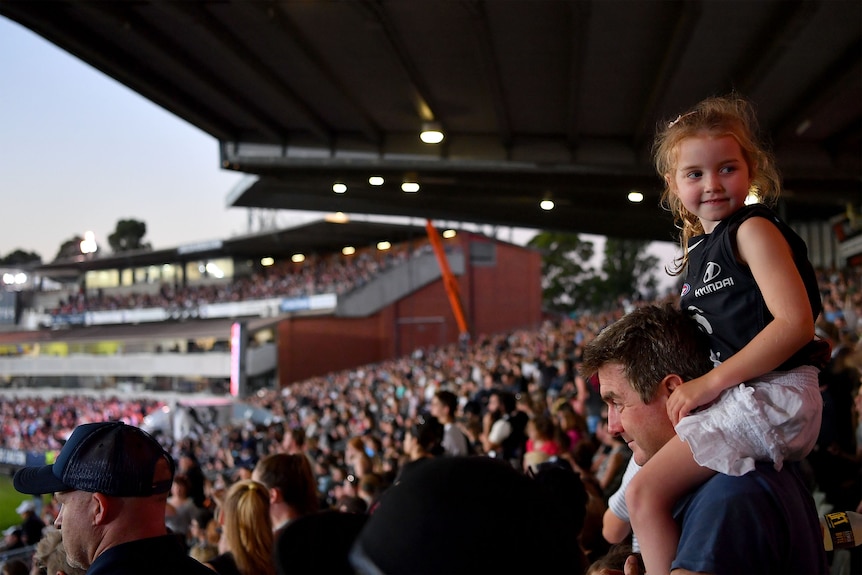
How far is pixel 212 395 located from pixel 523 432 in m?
35.4

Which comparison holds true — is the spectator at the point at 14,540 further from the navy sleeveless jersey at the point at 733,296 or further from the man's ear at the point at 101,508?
the navy sleeveless jersey at the point at 733,296

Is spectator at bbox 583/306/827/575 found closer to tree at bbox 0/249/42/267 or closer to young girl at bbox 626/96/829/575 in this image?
young girl at bbox 626/96/829/575

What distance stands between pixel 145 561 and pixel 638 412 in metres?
1.51

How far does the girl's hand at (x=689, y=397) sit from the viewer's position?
1.71m

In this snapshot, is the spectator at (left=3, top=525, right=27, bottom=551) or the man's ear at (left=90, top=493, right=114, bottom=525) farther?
the spectator at (left=3, top=525, right=27, bottom=551)

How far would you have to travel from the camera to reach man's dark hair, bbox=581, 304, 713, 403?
181 cm

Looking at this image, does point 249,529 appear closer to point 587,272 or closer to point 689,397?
point 689,397

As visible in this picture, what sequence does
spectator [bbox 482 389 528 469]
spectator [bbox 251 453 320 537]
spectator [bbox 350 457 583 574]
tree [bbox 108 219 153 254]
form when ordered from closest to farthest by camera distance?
spectator [bbox 350 457 583 574] → spectator [bbox 251 453 320 537] → spectator [bbox 482 389 528 469] → tree [bbox 108 219 153 254]

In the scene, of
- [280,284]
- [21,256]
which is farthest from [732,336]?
[21,256]

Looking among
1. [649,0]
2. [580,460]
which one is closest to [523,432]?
[580,460]

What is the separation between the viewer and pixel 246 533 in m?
3.90

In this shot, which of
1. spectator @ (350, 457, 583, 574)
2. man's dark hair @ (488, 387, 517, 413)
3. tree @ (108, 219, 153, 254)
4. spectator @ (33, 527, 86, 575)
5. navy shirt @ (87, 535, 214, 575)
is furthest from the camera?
tree @ (108, 219, 153, 254)

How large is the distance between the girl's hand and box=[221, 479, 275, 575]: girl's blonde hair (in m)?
2.66

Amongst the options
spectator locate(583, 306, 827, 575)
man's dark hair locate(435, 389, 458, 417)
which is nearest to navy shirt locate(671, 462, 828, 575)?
spectator locate(583, 306, 827, 575)
